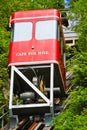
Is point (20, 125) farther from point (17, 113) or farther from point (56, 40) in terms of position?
point (56, 40)

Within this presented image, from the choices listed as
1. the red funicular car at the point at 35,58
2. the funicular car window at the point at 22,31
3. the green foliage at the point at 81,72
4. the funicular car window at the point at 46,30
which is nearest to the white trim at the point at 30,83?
the red funicular car at the point at 35,58

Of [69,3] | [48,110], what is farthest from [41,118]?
[69,3]

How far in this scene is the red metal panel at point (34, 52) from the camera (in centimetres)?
1474

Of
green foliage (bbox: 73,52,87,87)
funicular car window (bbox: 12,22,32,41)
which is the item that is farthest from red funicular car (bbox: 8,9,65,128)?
green foliage (bbox: 73,52,87,87)

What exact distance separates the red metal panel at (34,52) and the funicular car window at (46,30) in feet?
0.72

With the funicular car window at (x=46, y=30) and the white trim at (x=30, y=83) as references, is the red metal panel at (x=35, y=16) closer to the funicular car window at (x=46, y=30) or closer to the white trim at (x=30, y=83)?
the funicular car window at (x=46, y=30)

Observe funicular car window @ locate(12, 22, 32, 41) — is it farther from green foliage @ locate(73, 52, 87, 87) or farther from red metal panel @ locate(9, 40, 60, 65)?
green foliage @ locate(73, 52, 87, 87)

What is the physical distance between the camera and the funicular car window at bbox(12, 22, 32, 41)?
15297 millimetres

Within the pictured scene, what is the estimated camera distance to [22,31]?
15367mm

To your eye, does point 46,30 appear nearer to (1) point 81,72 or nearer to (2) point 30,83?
(2) point 30,83

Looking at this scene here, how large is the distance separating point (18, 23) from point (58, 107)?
11.6 ft

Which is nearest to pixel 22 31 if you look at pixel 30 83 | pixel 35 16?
pixel 35 16

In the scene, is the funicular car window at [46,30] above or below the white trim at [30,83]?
above

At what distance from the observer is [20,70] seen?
15.1m
